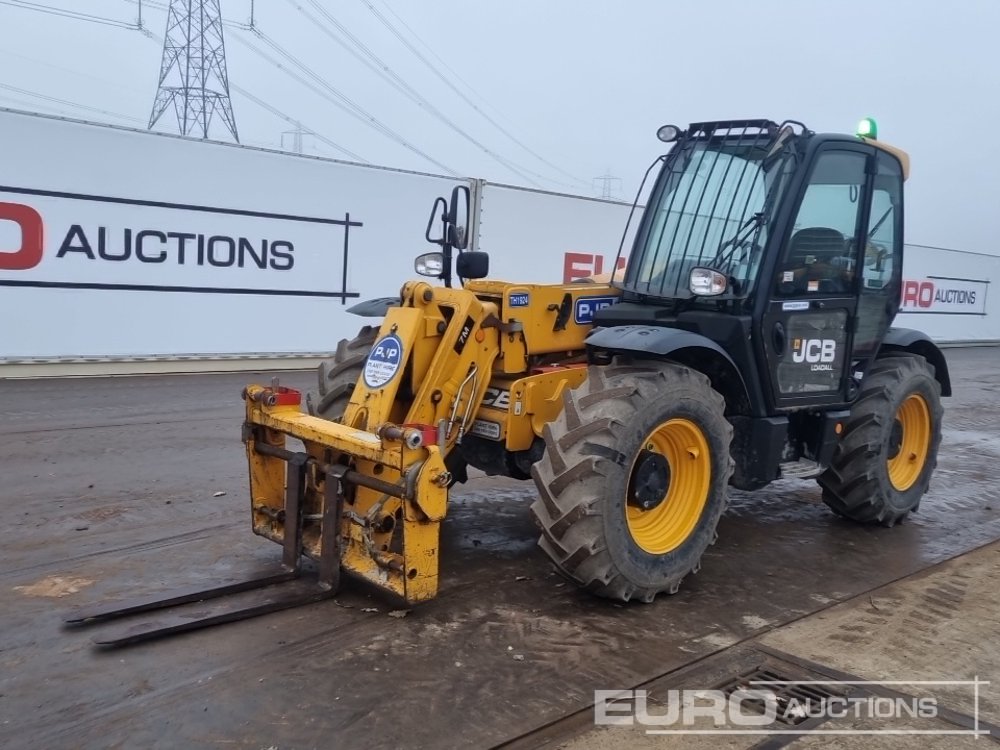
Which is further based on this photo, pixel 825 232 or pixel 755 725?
pixel 825 232

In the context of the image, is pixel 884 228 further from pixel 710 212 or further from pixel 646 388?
pixel 646 388

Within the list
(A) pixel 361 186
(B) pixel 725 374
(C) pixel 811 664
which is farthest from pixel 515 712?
(A) pixel 361 186

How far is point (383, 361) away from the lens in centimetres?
472

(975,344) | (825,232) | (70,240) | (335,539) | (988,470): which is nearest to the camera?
(335,539)

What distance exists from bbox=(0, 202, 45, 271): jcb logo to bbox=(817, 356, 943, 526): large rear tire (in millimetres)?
8958

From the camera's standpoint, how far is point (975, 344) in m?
24.8

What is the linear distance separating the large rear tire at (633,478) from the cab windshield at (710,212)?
926 mm

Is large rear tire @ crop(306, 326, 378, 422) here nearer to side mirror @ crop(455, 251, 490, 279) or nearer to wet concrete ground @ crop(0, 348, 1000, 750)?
side mirror @ crop(455, 251, 490, 279)

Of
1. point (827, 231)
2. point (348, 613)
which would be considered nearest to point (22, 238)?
point (348, 613)

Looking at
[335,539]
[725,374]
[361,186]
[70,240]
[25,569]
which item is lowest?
[25,569]

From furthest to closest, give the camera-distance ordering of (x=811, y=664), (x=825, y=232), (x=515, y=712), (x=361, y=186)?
(x=361, y=186), (x=825, y=232), (x=811, y=664), (x=515, y=712)

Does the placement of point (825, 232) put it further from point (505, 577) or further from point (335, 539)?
point (335, 539)

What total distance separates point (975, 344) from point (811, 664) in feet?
78.1

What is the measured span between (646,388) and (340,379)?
1.78 metres
